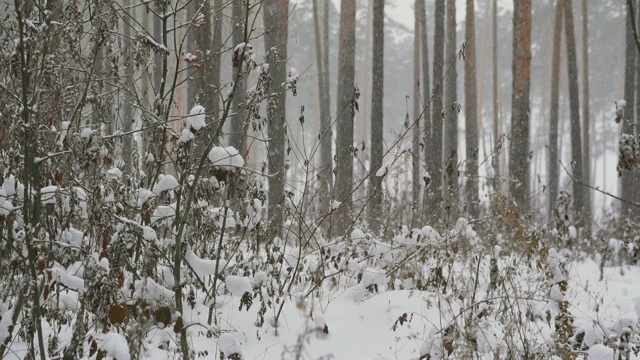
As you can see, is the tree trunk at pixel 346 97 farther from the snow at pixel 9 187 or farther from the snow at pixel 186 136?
the snow at pixel 9 187

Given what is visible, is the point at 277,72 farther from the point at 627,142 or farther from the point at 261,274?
the point at 627,142

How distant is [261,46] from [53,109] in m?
34.8

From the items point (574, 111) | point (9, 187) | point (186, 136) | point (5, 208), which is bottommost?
point (5, 208)

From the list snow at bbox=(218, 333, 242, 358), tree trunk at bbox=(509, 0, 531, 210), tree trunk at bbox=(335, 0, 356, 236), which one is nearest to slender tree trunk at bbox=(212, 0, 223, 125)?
snow at bbox=(218, 333, 242, 358)

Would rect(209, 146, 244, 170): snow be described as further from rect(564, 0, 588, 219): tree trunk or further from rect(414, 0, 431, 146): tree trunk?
rect(414, 0, 431, 146): tree trunk

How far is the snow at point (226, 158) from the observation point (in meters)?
3.25

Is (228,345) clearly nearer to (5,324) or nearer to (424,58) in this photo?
(5,324)

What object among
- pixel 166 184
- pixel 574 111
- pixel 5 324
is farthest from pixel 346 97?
pixel 5 324

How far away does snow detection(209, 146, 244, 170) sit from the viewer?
325 cm

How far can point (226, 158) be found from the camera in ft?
10.8

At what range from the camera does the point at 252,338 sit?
440 centimetres

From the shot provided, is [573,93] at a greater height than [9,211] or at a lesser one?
greater

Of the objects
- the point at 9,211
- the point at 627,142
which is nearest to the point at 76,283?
the point at 9,211

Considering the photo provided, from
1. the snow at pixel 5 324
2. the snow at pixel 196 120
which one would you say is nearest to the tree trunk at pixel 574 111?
the snow at pixel 196 120
